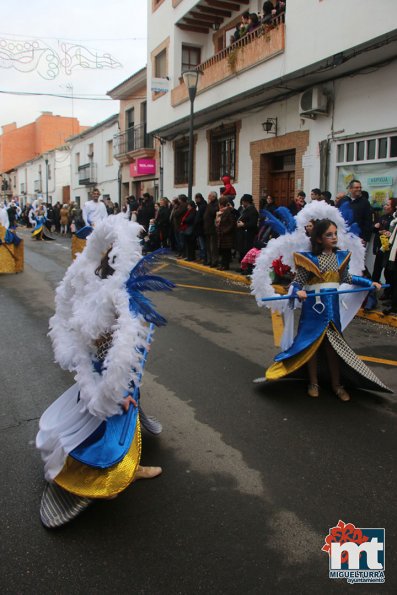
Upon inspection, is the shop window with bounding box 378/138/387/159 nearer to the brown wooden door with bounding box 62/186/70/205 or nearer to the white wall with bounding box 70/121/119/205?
the white wall with bounding box 70/121/119/205

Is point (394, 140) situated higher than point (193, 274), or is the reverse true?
point (394, 140)

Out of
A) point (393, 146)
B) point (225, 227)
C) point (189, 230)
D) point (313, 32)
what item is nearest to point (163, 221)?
point (189, 230)

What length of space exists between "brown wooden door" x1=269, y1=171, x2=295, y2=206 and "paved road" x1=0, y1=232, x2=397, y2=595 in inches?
379

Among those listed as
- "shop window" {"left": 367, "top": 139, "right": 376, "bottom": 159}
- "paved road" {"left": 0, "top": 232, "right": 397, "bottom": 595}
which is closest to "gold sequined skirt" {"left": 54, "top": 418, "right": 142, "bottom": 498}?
"paved road" {"left": 0, "top": 232, "right": 397, "bottom": 595}

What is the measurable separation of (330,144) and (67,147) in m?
33.4

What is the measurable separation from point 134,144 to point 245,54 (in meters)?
12.9

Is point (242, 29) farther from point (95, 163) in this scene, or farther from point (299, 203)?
point (95, 163)

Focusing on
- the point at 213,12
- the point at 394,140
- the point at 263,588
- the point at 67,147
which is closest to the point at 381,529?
the point at 263,588

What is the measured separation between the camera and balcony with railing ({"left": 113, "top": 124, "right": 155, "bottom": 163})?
80.5 feet

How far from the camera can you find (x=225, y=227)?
39.7ft

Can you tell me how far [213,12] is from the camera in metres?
17.6

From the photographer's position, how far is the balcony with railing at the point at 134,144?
2454cm

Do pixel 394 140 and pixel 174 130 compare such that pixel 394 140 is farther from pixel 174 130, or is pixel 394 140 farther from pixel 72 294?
pixel 174 130

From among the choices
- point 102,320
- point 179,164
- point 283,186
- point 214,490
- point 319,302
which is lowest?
point 214,490
